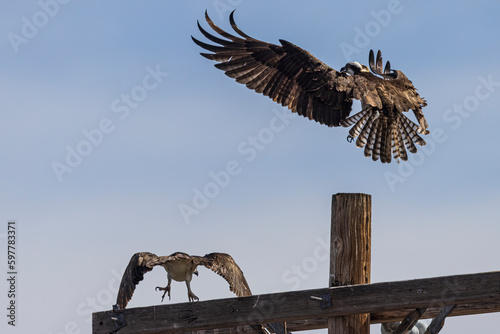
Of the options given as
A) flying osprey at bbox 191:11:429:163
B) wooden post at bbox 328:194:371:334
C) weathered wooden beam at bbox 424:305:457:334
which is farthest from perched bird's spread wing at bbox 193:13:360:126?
weathered wooden beam at bbox 424:305:457:334

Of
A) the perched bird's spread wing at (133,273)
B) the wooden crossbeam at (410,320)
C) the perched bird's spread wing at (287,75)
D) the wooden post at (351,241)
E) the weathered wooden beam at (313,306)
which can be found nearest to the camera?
the weathered wooden beam at (313,306)

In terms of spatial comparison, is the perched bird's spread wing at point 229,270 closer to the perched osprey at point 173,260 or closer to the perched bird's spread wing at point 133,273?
the perched osprey at point 173,260

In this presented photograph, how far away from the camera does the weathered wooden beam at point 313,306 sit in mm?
4973

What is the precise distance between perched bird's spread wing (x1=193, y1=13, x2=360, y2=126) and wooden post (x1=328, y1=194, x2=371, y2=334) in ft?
10.3

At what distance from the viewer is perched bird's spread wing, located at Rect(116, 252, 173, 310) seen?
646 centimetres

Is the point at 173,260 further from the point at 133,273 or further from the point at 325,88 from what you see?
the point at 325,88

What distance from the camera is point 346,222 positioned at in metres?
5.61

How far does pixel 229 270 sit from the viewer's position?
662 centimetres

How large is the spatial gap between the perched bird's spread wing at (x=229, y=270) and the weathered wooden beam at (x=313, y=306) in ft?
2.72

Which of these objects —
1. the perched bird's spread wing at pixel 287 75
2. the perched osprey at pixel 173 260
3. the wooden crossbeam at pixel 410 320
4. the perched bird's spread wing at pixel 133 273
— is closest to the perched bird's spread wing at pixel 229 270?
the perched osprey at pixel 173 260

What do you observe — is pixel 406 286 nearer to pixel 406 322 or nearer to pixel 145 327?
pixel 406 322

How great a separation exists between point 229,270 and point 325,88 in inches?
114

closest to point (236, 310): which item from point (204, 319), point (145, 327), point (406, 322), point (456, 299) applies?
point (204, 319)

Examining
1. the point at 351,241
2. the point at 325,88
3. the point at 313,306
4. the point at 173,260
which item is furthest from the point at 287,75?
the point at 313,306
